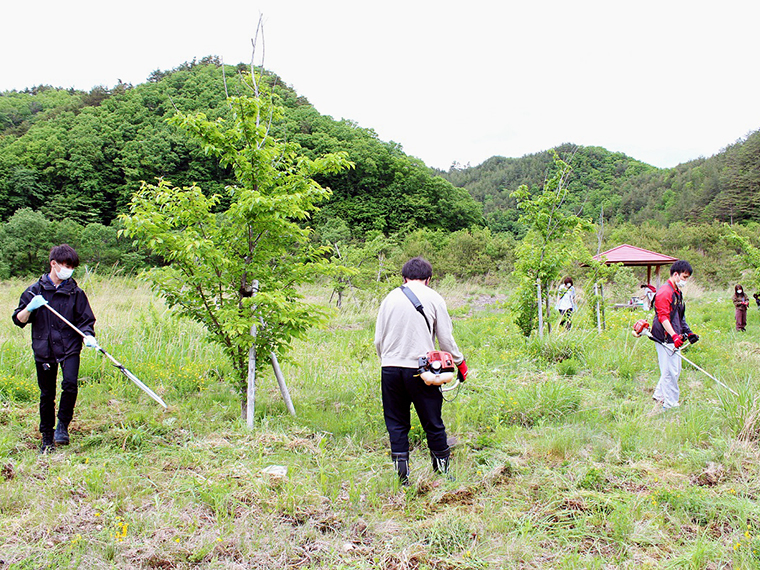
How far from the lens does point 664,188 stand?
50.6m

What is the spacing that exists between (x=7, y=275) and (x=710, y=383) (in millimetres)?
24330

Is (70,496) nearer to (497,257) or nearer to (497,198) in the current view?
(497,257)

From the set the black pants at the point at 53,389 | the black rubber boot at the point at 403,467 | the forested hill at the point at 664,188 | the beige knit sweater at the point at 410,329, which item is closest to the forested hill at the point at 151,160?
the forested hill at the point at 664,188

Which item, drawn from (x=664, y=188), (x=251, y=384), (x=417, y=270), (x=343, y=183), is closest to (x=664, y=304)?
(x=417, y=270)

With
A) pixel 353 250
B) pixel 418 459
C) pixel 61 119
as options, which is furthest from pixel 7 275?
pixel 61 119

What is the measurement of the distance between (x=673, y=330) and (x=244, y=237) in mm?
4833

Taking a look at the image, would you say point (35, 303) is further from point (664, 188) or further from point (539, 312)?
point (664, 188)

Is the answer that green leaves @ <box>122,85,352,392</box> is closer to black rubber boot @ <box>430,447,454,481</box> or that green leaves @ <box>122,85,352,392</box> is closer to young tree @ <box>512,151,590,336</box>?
black rubber boot @ <box>430,447,454,481</box>

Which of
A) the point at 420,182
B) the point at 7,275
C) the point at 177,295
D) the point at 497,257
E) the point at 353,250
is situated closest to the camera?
the point at 177,295

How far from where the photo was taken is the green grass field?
8.95 feet

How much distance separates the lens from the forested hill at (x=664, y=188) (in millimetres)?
38406

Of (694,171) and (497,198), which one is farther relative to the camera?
(497,198)

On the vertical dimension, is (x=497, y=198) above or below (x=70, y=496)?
above

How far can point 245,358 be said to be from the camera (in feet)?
15.8
